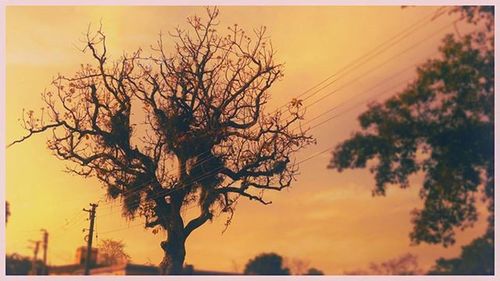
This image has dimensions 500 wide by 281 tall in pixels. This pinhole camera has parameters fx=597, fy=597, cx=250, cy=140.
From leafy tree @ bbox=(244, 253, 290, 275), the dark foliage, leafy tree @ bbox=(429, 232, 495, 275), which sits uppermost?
the dark foliage

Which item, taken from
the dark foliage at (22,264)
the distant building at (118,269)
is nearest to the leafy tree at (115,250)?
the distant building at (118,269)

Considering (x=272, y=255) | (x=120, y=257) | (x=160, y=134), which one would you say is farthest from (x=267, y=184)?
(x=120, y=257)

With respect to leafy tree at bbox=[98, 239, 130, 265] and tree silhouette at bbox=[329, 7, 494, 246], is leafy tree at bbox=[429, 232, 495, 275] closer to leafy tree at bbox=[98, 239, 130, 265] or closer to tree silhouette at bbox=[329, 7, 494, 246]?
tree silhouette at bbox=[329, 7, 494, 246]

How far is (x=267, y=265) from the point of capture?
103 feet

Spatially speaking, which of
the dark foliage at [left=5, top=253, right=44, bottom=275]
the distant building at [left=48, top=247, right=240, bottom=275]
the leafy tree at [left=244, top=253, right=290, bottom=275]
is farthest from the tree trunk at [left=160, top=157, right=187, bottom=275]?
the dark foliage at [left=5, top=253, right=44, bottom=275]

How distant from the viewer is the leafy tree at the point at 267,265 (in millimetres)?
30109

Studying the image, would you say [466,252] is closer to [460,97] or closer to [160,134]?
[460,97]

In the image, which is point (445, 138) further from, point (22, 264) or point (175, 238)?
point (22, 264)

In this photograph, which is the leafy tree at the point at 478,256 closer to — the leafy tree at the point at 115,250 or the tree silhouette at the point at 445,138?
the tree silhouette at the point at 445,138

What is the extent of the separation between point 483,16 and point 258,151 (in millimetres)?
12915

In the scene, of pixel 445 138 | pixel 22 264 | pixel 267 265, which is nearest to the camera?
pixel 445 138

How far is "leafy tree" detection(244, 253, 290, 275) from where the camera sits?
3011cm

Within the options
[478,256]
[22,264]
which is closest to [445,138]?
[478,256]

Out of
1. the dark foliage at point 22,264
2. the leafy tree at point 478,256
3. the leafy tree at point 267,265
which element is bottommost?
the leafy tree at point 478,256
